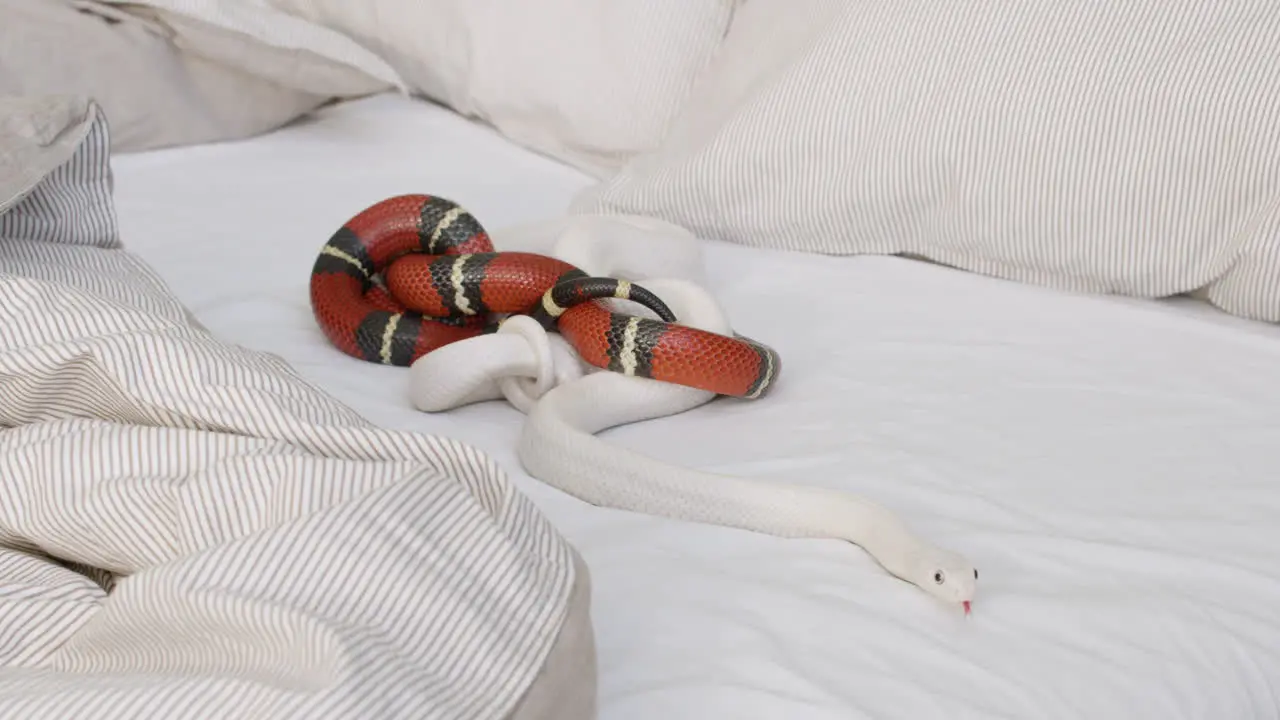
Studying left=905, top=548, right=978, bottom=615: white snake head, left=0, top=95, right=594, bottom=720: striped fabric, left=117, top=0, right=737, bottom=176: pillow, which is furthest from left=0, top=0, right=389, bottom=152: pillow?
left=905, top=548, right=978, bottom=615: white snake head

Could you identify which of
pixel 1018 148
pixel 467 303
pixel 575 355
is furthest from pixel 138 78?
pixel 1018 148

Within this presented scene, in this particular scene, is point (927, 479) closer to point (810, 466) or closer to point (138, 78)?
point (810, 466)

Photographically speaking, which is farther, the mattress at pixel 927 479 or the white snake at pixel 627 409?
the white snake at pixel 627 409

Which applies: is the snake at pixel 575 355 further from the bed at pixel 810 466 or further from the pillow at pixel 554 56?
the pillow at pixel 554 56

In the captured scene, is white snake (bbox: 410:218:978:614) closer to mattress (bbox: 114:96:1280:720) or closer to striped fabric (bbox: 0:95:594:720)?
mattress (bbox: 114:96:1280:720)

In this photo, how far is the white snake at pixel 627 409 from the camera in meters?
0.93

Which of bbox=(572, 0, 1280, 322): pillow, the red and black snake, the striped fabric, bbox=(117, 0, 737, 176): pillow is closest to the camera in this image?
the striped fabric

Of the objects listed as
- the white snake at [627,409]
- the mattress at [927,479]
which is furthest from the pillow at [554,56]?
the white snake at [627,409]

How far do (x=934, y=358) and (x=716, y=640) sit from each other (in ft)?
1.85

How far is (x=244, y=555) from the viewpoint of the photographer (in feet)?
2.04

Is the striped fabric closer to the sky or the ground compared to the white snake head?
closer to the sky

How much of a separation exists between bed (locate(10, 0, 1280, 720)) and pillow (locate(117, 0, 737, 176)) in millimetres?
70

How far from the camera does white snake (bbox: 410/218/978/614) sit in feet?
3.05

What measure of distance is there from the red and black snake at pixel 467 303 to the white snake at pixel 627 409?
31mm
